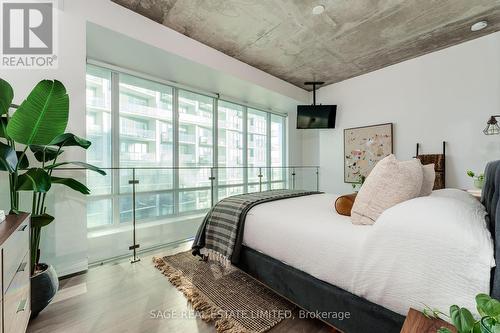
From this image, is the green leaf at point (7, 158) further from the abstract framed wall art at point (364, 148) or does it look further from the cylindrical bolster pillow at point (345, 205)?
the abstract framed wall art at point (364, 148)

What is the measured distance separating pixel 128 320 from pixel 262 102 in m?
4.54

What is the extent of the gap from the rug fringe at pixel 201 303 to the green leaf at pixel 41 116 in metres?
1.49

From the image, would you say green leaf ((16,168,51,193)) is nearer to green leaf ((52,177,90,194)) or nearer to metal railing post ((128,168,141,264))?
green leaf ((52,177,90,194))

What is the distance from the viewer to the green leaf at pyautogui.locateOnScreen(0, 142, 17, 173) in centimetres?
131

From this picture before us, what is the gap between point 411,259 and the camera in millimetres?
991

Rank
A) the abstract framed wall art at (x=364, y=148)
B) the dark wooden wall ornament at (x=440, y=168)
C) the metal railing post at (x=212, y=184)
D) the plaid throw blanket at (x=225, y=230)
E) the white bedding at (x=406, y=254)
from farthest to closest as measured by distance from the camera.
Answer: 1. the abstract framed wall art at (x=364, y=148)
2. the metal railing post at (x=212, y=184)
3. the dark wooden wall ornament at (x=440, y=168)
4. the plaid throw blanket at (x=225, y=230)
5. the white bedding at (x=406, y=254)

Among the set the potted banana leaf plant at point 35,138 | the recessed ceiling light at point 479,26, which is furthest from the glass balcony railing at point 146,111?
the recessed ceiling light at point 479,26

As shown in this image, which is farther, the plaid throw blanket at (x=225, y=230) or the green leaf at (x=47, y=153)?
the plaid throw blanket at (x=225, y=230)

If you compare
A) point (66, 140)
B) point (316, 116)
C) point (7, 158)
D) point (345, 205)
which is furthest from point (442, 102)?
point (7, 158)

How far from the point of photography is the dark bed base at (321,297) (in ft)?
3.53

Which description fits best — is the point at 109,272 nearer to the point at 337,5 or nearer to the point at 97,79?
the point at 97,79

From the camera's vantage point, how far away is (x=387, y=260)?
1.05m

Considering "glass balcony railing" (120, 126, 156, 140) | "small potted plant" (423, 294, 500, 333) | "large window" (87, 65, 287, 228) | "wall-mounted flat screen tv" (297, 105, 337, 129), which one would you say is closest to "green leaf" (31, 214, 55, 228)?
"large window" (87, 65, 287, 228)

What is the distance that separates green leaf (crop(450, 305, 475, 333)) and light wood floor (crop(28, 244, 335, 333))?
103 cm
